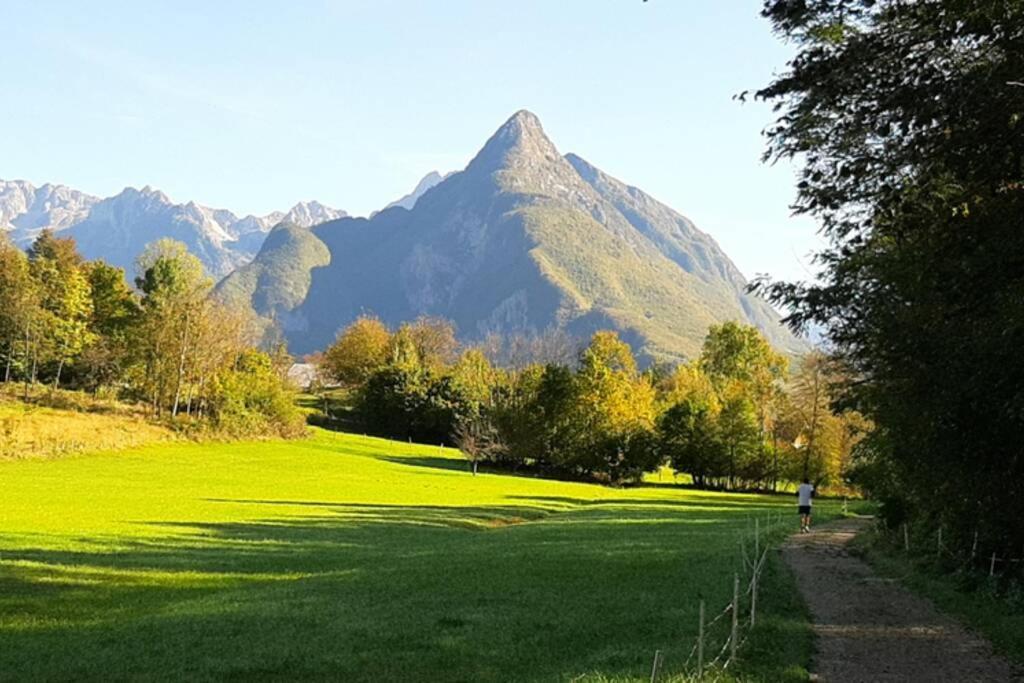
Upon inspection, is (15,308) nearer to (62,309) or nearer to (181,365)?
(62,309)

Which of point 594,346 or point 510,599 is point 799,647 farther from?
point 594,346

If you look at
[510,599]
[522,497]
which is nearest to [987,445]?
[510,599]

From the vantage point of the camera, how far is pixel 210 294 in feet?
306

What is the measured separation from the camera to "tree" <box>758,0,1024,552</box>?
11656mm

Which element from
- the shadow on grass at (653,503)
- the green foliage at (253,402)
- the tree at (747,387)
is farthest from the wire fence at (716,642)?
the green foliage at (253,402)

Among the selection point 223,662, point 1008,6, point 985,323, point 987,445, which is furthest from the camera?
point 987,445

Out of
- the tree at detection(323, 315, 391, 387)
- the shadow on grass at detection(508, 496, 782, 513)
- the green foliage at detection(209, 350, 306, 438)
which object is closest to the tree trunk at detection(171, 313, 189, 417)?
the green foliage at detection(209, 350, 306, 438)

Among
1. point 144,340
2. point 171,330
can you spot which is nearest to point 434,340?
point 144,340

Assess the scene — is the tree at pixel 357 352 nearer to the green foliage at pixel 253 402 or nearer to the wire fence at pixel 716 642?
the green foliage at pixel 253 402

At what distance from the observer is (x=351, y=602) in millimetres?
18625

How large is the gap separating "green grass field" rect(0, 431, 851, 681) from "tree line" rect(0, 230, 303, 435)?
4058 centimetres

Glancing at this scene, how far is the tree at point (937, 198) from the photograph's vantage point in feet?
38.2

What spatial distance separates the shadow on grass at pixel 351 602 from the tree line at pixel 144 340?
5772cm

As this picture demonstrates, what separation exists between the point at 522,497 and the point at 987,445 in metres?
43.7
